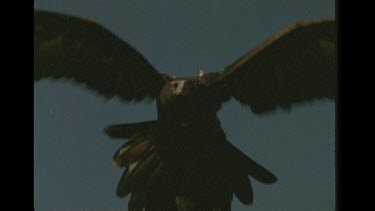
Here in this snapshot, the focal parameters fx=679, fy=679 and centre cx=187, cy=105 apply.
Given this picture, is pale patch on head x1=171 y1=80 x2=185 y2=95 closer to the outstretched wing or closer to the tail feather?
the outstretched wing

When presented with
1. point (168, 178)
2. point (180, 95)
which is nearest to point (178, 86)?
point (180, 95)

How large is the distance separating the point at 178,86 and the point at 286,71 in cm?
42

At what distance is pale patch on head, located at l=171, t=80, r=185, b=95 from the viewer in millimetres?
2445

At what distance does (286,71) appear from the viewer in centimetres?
254

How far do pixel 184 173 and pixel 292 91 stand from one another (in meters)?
0.51

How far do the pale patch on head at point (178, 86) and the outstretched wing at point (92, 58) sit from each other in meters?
0.04

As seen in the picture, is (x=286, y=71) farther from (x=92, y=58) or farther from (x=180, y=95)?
(x=92, y=58)

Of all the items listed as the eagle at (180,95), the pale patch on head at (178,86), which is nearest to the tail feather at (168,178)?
the eagle at (180,95)

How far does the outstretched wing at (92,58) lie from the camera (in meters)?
2.43

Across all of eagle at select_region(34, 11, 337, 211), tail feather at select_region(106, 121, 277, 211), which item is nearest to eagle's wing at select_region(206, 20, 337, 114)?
eagle at select_region(34, 11, 337, 211)
